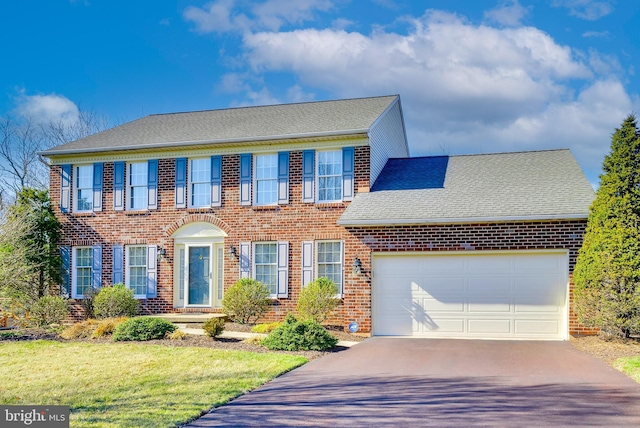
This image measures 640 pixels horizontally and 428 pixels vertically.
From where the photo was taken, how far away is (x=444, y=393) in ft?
27.5

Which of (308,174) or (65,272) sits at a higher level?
(308,174)

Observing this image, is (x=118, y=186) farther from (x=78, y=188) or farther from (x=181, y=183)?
(x=181, y=183)

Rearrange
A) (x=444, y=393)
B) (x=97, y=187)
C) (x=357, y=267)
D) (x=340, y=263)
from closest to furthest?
(x=444, y=393) → (x=357, y=267) → (x=340, y=263) → (x=97, y=187)

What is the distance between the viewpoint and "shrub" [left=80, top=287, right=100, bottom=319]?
18.3 metres

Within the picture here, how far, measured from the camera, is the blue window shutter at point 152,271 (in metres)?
18.2

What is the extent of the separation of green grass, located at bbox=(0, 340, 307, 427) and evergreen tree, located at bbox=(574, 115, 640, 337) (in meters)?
6.36

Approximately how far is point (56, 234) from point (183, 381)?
1170 cm

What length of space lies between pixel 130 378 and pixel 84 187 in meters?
11.0

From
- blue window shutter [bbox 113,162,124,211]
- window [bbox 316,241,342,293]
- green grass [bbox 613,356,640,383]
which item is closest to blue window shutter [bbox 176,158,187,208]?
blue window shutter [bbox 113,162,124,211]

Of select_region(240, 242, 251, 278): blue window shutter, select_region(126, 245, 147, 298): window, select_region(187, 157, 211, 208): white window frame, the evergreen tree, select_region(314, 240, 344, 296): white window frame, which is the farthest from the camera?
select_region(126, 245, 147, 298): window

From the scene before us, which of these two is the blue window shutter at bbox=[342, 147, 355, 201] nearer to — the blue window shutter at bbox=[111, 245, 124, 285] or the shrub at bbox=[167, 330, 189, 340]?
the shrub at bbox=[167, 330, 189, 340]

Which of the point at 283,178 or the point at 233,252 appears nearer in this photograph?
the point at 283,178

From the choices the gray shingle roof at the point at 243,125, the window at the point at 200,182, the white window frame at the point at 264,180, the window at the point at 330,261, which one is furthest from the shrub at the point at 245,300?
the gray shingle roof at the point at 243,125

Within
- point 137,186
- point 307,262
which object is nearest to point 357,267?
point 307,262
